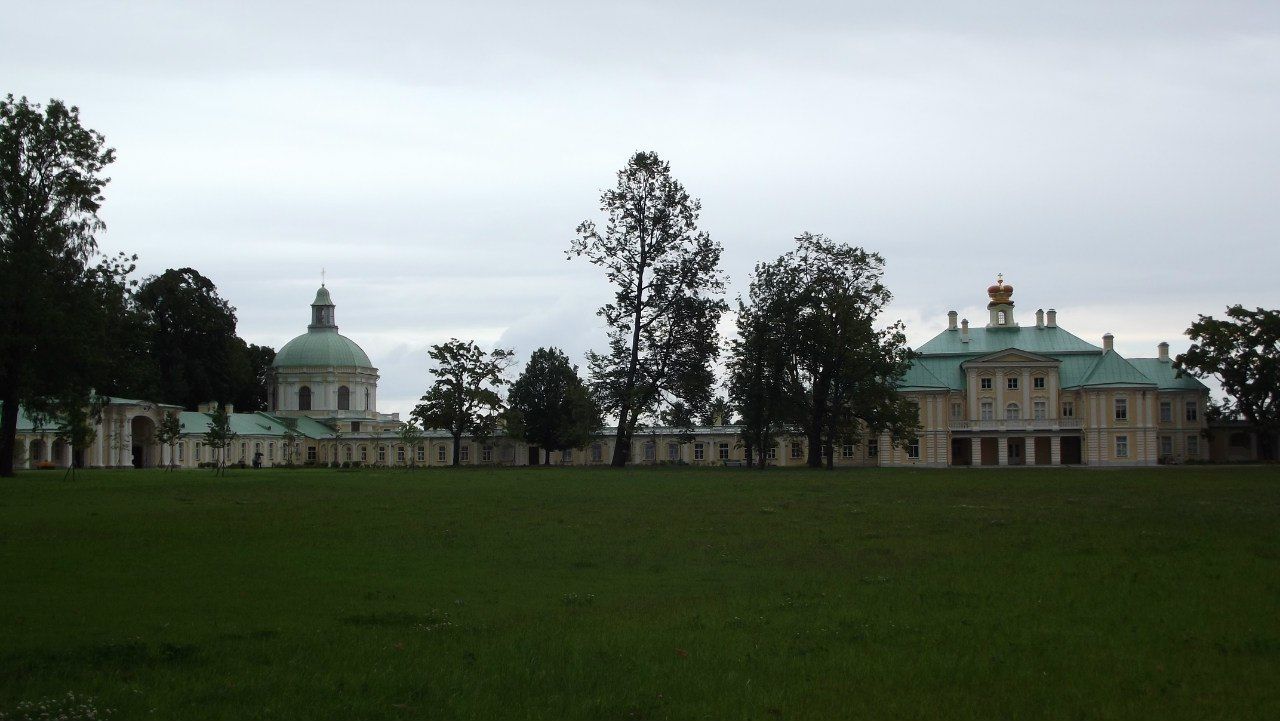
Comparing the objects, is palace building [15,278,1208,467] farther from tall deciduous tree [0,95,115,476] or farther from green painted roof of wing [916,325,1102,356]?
tall deciduous tree [0,95,115,476]

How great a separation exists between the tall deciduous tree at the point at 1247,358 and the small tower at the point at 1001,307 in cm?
2045

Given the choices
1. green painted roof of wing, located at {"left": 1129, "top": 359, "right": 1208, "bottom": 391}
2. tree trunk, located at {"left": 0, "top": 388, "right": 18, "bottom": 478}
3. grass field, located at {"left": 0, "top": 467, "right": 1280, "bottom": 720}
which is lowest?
grass field, located at {"left": 0, "top": 467, "right": 1280, "bottom": 720}

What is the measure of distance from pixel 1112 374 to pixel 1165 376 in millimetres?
7573

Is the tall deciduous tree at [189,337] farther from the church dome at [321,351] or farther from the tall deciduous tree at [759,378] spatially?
the tall deciduous tree at [759,378]

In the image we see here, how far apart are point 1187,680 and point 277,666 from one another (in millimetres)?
7994

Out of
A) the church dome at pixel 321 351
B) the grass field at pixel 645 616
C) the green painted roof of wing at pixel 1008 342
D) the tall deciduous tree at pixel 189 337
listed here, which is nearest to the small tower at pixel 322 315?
the church dome at pixel 321 351

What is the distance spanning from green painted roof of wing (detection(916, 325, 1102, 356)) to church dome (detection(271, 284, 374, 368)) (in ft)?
200

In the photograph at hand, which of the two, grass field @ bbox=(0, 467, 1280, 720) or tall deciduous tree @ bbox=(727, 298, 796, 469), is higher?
tall deciduous tree @ bbox=(727, 298, 796, 469)

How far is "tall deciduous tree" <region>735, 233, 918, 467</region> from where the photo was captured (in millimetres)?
68812

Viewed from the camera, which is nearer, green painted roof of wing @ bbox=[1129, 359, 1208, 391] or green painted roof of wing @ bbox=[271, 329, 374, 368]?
green painted roof of wing @ bbox=[1129, 359, 1208, 391]

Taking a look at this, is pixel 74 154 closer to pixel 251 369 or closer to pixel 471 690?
pixel 471 690

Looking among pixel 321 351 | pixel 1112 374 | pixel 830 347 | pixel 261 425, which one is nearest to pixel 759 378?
pixel 830 347

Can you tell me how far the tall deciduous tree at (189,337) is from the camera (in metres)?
97.4

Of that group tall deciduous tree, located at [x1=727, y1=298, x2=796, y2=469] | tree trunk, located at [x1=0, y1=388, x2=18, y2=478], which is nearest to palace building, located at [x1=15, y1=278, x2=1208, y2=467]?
tall deciduous tree, located at [x1=727, y1=298, x2=796, y2=469]
